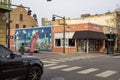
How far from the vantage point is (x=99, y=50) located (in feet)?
161

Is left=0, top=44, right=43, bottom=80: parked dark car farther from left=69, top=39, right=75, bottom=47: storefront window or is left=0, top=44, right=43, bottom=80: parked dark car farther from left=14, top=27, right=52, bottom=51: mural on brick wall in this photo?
left=14, top=27, right=52, bottom=51: mural on brick wall

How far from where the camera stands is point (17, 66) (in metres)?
10.2

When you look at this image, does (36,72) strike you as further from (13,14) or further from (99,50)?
(13,14)

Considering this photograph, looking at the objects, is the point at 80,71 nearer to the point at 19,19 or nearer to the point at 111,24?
the point at 111,24

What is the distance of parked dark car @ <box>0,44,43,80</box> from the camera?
31.8 ft

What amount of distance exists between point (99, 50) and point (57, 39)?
767cm

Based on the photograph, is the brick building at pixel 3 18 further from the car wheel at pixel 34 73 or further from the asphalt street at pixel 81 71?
the car wheel at pixel 34 73

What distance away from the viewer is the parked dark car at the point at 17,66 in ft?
31.8

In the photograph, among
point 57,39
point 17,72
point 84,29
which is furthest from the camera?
point 57,39

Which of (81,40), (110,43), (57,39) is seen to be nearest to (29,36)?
(57,39)

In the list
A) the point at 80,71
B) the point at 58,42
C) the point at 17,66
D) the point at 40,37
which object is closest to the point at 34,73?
the point at 17,66

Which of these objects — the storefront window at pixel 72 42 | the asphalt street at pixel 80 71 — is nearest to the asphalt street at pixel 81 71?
the asphalt street at pixel 80 71

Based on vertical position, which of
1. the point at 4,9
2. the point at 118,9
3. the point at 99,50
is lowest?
the point at 99,50

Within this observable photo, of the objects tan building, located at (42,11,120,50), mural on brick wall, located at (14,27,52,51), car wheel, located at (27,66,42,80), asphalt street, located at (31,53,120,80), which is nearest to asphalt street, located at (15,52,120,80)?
asphalt street, located at (31,53,120,80)
